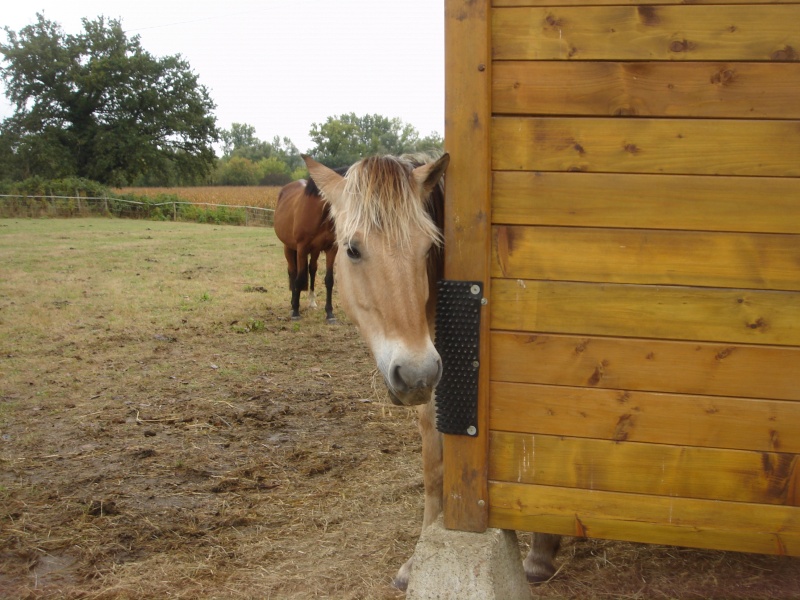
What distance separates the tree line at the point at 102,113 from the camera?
4128 cm

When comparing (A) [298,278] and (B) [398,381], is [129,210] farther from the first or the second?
(B) [398,381]

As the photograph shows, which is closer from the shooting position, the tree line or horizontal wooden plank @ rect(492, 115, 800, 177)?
horizontal wooden plank @ rect(492, 115, 800, 177)

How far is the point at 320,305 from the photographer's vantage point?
9281 millimetres

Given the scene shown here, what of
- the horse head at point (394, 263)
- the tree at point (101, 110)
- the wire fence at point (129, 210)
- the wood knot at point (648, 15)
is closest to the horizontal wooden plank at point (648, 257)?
the horse head at point (394, 263)

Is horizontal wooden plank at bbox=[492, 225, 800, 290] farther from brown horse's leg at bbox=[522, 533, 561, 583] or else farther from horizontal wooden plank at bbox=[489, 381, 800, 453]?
brown horse's leg at bbox=[522, 533, 561, 583]

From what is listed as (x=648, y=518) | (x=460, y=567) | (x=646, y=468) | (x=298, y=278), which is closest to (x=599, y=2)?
(x=646, y=468)

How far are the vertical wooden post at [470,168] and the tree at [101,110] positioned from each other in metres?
43.9

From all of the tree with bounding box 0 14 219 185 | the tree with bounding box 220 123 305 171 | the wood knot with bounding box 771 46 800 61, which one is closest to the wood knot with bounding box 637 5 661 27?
the wood knot with bounding box 771 46 800 61

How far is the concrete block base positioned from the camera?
2211 millimetres

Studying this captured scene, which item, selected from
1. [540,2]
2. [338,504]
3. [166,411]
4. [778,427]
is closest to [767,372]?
[778,427]

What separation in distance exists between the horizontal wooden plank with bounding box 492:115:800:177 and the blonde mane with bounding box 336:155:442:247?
1.17 feet

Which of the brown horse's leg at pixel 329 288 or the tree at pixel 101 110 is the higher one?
the tree at pixel 101 110

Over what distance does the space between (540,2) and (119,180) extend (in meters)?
45.4

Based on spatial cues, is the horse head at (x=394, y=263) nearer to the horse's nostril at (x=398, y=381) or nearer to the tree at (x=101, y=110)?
the horse's nostril at (x=398, y=381)
